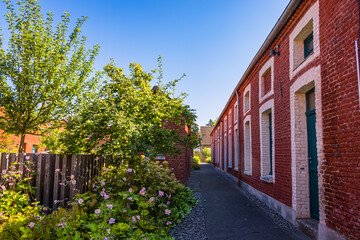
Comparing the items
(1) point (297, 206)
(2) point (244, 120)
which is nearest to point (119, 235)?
(1) point (297, 206)

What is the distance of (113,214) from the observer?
3.96 metres

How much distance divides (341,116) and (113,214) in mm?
4115

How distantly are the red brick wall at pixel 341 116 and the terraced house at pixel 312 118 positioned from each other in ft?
0.05

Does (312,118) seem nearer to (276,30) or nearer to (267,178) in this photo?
(267,178)

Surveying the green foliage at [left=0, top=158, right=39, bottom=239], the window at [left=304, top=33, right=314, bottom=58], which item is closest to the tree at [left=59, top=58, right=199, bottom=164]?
the green foliage at [left=0, top=158, right=39, bottom=239]

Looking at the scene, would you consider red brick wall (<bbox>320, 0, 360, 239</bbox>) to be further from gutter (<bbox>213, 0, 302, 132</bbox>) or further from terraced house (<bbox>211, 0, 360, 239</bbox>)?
gutter (<bbox>213, 0, 302, 132</bbox>)

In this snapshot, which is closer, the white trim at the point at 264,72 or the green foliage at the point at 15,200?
the green foliage at the point at 15,200

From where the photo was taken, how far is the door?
5125 millimetres

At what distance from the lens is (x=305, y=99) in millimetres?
5629

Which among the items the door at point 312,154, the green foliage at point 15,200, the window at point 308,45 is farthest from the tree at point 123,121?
the window at point 308,45

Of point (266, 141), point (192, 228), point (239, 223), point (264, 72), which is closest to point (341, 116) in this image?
point (239, 223)

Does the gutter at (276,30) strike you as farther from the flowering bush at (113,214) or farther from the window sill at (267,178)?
the flowering bush at (113,214)

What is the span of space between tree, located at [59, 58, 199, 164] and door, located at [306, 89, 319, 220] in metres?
3.13

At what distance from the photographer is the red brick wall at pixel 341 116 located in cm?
352
